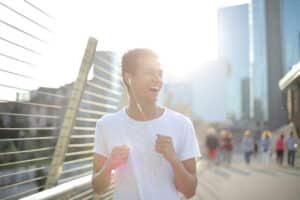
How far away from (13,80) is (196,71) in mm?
120282

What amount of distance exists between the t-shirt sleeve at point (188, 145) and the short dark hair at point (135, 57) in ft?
1.13

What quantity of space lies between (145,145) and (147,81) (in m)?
0.28

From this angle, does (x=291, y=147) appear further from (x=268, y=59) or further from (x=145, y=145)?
(x=268, y=59)

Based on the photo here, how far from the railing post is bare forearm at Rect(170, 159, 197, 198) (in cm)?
191

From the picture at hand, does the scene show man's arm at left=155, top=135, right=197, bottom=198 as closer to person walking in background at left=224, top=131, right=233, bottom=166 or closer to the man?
the man

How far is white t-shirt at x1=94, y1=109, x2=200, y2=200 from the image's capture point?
2.09 metres

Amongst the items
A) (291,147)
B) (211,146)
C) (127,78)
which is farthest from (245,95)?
(127,78)

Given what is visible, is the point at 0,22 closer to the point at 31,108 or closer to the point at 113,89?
the point at 31,108

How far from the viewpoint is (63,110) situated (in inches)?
162

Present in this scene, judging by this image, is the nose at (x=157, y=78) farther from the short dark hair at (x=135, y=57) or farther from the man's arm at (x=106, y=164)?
the man's arm at (x=106, y=164)

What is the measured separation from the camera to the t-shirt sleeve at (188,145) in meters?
2.14

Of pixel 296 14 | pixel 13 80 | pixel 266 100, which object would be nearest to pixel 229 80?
pixel 266 100

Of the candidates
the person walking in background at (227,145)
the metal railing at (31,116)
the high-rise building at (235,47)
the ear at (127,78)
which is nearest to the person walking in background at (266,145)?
the person walking in background at (227,145)

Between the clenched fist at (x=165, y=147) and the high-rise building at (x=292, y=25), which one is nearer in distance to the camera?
the clenched fist at (x=165, y=147)
